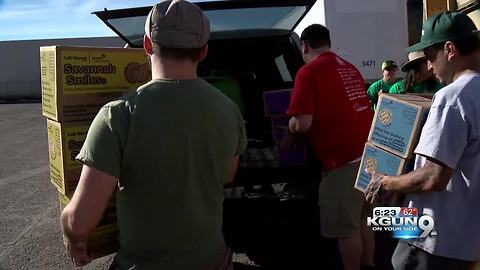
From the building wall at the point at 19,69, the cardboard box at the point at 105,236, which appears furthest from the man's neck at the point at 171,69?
the building wall at the point at 19,69

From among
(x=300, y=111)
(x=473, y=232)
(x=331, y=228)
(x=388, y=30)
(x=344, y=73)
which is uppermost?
(x=388, y=30)

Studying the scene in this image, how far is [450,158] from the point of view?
1.81m

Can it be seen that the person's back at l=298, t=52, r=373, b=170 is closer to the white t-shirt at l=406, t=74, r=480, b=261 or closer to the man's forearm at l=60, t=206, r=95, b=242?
the white t-shirt at l=406, t=74, r=480, b=261

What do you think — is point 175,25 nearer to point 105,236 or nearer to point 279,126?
point 105,236

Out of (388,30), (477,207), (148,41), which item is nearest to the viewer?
(148,41)

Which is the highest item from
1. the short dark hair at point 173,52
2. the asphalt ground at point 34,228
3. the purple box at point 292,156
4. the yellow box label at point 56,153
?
the short dark hair at point 173,52

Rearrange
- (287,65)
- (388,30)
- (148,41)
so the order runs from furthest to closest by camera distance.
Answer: (388,30) → (287,65) → (148,41)

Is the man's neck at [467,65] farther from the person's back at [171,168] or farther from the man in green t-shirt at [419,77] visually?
the man in green t-shirt at [419,77]

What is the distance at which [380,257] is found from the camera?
12.9 feet

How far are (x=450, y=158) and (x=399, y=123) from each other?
52 centimetres

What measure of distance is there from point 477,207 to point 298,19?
94.8 inches

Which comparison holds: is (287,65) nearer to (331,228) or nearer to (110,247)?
(331,228)

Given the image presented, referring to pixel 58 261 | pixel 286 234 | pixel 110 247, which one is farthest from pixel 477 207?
pixel 58 261

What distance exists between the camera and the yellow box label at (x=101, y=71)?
241 cm
